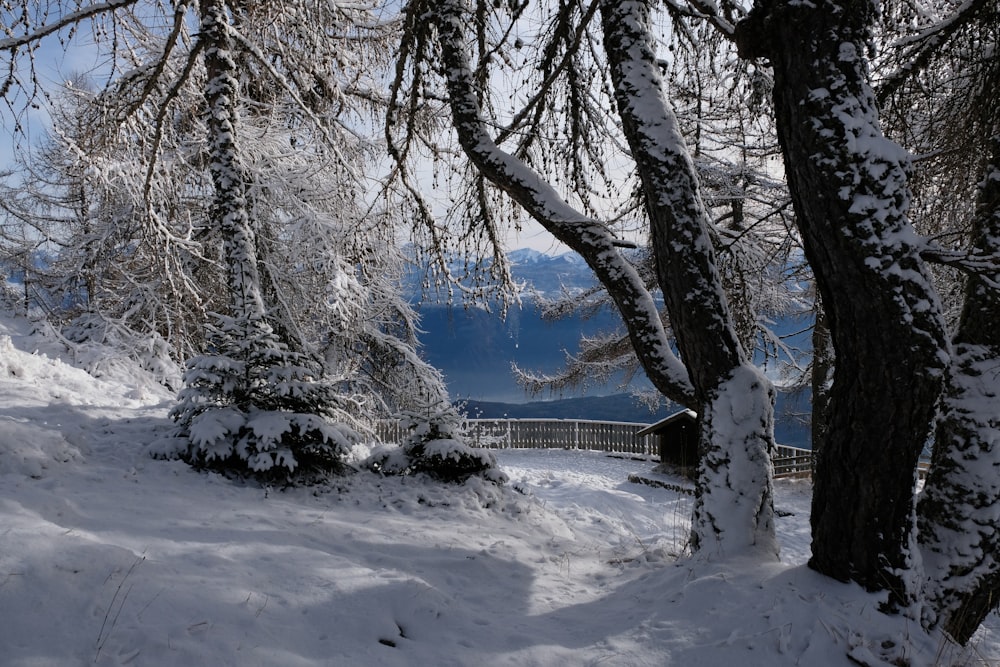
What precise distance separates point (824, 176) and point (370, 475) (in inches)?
197

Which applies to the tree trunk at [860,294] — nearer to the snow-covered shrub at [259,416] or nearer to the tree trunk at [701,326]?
the tree trunk at [701,326]

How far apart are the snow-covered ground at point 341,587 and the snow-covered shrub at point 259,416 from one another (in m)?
0.28

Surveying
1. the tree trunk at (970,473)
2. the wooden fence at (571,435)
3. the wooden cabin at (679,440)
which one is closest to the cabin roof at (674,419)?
the wooden cabin at (679,440)

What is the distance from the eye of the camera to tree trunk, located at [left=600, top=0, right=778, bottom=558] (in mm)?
3744

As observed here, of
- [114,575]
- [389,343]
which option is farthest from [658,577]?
[389,343]

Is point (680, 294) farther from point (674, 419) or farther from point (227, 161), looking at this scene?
point (674, 419)

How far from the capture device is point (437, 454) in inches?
240

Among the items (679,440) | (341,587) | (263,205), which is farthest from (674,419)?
(341,587)

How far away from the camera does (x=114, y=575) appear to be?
2.56 meters

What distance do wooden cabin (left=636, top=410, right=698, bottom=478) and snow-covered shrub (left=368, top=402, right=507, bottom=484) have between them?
28.8 ft

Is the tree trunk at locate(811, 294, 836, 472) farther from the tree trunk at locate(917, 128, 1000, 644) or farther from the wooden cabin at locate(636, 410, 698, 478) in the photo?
the tree trunk at locate(917, 128, 1000, 644)

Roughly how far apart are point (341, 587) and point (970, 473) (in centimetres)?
360

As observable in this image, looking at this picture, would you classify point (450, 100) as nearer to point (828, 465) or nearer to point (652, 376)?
point (652, 376)

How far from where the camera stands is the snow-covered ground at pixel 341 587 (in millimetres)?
2363
